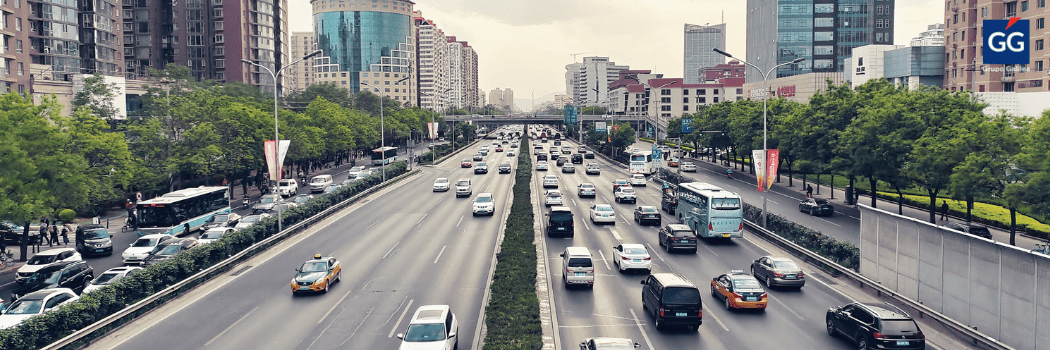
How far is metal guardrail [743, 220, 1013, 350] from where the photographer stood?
1984 centimetres

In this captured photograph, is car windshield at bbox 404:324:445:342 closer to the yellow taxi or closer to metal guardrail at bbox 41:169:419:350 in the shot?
metal guardrail at bbox 41:169:419:350

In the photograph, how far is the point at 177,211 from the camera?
144ft

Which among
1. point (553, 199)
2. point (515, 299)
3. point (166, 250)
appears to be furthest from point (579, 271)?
point (553, 199)

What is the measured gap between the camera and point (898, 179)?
154ft

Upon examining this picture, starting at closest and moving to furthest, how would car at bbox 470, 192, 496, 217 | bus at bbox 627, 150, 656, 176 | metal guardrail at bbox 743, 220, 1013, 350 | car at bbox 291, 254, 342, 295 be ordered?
metal guardrail at bbox 743, 220, 1013, 350, car at bbox 291, 254, 342, 295, car at bbox 470, 192, 496, 217, bus at bbox 627, 150, 656, 176

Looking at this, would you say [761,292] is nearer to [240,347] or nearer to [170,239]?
[240,347]

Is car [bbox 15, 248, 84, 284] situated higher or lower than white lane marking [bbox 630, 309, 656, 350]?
higher

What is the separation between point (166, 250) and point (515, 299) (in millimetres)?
20707

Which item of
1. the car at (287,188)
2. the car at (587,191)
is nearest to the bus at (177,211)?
the car at (287,188)

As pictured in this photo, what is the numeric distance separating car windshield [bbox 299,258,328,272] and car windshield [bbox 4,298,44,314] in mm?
8755

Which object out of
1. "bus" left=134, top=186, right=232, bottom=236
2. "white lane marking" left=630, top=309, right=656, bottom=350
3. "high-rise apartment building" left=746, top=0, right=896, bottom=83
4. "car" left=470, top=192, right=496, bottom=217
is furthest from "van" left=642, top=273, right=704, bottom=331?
"high-rise apartment building" left=746, top=0, right=896, bottom=83

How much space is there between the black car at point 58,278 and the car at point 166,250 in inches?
101

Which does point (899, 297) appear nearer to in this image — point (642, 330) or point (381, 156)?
point (642, 330)

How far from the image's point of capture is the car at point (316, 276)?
26828mm
